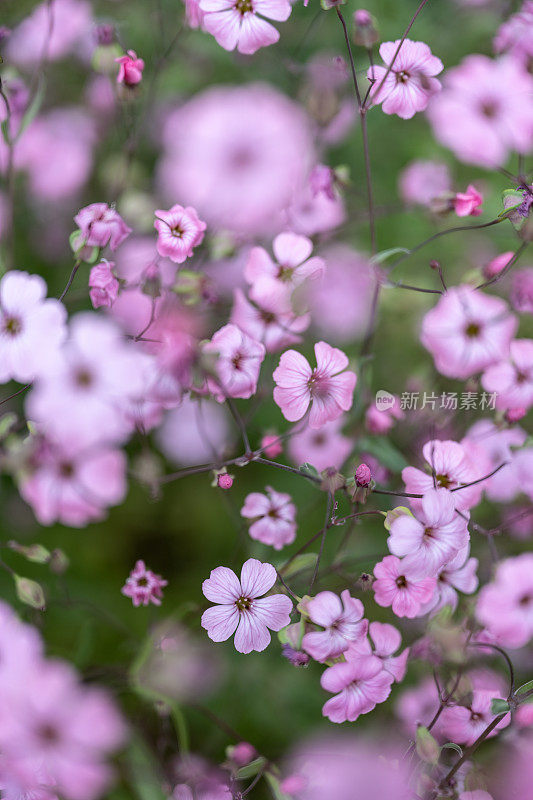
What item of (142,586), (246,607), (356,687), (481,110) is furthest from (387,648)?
(481,110)

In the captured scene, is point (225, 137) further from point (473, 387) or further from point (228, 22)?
point (473, 387)

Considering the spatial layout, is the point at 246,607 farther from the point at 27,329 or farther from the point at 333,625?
the point at 27,329

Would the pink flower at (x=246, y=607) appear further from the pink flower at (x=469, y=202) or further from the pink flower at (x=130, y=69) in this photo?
the pink flower at (x=130, y=69)

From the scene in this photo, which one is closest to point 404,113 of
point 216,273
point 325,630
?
point 216,273

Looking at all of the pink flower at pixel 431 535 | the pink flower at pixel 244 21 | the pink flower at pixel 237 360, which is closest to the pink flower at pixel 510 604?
the pink flower at pixel 431 535

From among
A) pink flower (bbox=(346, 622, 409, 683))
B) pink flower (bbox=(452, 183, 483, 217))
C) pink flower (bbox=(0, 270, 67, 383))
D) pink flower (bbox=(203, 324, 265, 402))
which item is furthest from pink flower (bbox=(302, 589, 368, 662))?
pink flower (bbox=(452, 183, 483, 217))

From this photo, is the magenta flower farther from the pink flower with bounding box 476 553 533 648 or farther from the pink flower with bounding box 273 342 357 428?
the pink flower with bounding box 476 553 533 648

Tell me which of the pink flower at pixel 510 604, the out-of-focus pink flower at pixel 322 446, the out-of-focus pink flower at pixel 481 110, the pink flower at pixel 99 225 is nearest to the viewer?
the pink flower at pixel 510 604
